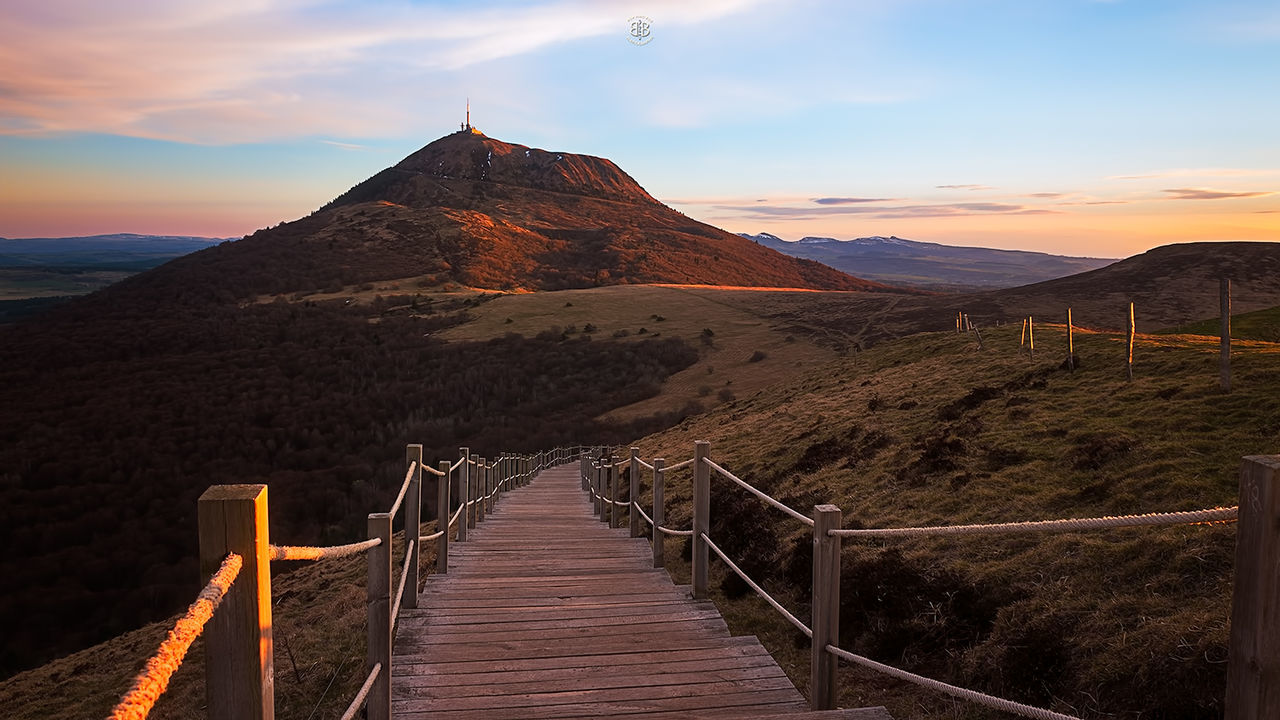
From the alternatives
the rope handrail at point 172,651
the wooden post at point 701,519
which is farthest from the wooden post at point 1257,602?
the wooden post at point 701,519

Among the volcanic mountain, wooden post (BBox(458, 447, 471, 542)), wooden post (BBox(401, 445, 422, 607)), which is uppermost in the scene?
the volcanic mountain

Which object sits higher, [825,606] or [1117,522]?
[1117,522]

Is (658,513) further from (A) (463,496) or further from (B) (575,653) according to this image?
(A) (463,496)

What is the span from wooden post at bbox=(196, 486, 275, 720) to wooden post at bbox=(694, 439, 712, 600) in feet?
14.4

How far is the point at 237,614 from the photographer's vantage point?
2062 mm

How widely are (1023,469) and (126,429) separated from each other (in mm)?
50650

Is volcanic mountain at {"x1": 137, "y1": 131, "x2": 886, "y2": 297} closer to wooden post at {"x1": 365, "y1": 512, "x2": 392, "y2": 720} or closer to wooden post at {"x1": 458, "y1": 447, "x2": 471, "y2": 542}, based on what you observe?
wooden post at {"x1": 458, "y1": 447, "x2": 471, "y2": 542}

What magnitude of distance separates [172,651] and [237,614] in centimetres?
50

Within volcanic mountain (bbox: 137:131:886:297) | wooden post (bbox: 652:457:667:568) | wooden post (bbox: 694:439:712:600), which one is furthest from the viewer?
volcanic mountain (bbox: 137:131:886:297)

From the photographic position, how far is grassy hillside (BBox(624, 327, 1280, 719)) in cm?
493

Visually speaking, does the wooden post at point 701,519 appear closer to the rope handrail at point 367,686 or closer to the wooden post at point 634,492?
the wooden post at point 634,492

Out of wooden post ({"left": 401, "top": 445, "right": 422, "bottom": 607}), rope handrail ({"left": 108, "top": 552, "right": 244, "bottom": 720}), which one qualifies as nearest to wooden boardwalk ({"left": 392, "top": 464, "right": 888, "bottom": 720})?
wooden post ({"left": 401, "top": 445, "right": 422, "bottom": 607})

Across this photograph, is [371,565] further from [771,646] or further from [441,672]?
[771,646]

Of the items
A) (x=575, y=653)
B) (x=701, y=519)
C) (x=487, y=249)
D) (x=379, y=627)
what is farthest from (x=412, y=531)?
(x=487, y=249)
